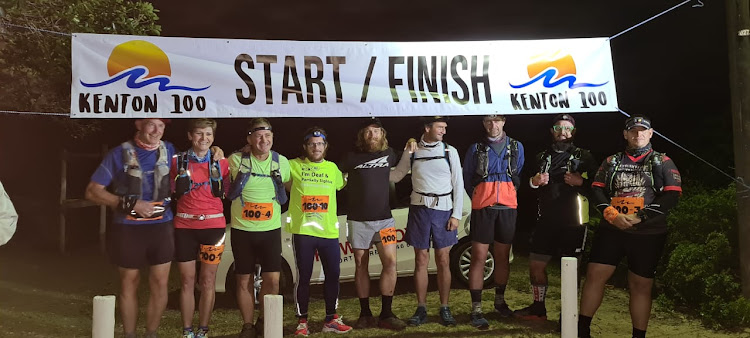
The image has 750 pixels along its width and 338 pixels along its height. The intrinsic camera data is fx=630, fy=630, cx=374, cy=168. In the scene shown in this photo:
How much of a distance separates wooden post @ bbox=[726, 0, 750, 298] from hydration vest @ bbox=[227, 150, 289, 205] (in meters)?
4.65

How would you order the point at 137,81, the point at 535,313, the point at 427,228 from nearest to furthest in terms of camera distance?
1. the point at 137,81
2. the point at 427,228
3. the point at 535,313

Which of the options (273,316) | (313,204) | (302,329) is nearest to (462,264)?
(302,329)

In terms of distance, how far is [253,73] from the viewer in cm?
596

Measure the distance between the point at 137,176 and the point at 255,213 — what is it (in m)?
1.07

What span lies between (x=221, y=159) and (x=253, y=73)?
888 mm

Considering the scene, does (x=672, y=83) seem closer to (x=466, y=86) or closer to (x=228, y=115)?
(x=466, y=86)

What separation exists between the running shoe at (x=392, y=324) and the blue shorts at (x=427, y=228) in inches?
30.2

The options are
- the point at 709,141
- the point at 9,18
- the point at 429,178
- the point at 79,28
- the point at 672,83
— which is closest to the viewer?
the point at 429,178

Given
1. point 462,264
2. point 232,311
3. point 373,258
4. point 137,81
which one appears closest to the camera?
point 137,81

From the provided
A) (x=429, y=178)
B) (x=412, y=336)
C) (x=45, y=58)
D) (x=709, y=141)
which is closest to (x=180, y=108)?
(x=429, y=178)

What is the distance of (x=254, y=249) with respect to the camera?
230 inches

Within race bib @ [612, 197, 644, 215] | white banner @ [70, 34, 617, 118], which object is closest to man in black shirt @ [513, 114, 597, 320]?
white banner @ [70, 34, 617, 118]

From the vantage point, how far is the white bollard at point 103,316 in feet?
12.7

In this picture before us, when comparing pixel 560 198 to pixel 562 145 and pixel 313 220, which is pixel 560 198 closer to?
pixel 562 145
